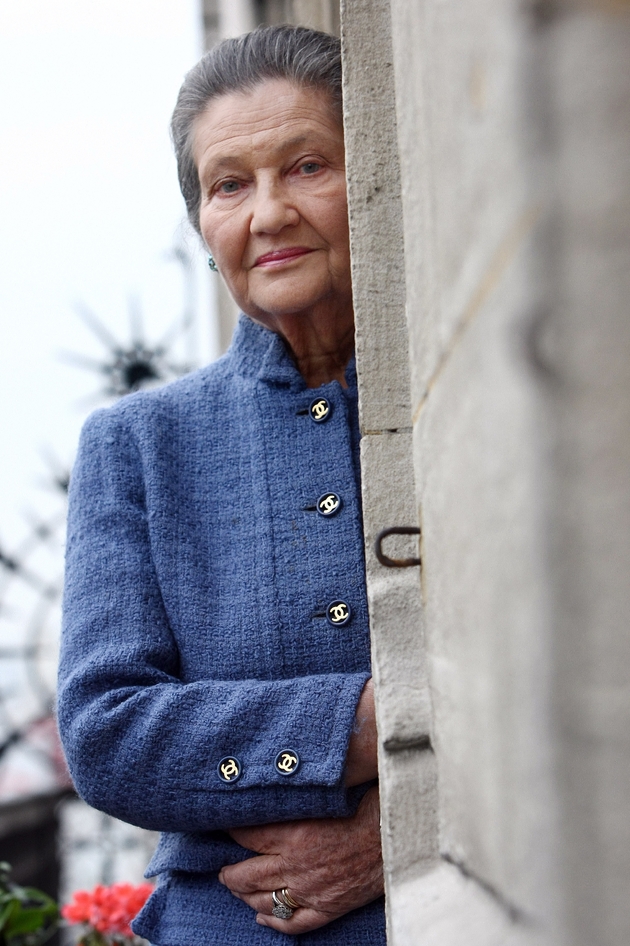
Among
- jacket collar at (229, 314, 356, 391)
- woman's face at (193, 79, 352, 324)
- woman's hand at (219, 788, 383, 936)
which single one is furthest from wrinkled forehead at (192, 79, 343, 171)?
woman's hand at (219, 788, 383, 936)

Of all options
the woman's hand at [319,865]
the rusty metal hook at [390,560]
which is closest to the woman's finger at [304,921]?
the woman's hand at [319,865]

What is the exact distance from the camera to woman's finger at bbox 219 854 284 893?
4.34 feet

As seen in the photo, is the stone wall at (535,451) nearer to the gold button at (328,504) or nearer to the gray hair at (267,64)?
the gold button at (328,504)

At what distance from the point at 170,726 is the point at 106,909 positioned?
1.08m

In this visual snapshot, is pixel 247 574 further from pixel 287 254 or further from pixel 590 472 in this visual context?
pixel 590 472

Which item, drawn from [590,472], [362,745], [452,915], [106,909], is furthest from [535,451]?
[106,909]

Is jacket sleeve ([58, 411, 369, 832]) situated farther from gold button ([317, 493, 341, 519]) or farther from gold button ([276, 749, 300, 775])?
gold button ([317, 493, 341, 519])

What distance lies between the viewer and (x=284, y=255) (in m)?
1.49

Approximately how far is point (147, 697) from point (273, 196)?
0.72 meters

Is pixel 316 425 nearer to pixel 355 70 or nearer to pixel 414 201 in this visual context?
pixel 355 70

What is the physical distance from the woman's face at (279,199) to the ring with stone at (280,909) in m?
0.81

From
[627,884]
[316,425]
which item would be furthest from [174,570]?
→ [627,884]

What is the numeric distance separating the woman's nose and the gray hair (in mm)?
176

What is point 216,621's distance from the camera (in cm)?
142
